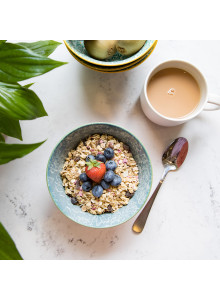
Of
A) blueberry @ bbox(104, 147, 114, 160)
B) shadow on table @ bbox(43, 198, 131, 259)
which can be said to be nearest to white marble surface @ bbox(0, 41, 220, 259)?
shadow on table @ bbox(43, 198, 131, 259)

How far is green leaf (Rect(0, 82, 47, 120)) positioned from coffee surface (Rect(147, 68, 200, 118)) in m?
0.37

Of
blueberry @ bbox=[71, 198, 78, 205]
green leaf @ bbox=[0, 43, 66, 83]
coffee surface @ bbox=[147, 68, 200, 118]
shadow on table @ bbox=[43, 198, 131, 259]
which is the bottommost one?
shadow on table @ bbox=[43, 198, 131, 259]

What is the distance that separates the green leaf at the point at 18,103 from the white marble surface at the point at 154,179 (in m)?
0.25

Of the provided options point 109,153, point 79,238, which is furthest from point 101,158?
point 79,238

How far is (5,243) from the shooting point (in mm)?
625

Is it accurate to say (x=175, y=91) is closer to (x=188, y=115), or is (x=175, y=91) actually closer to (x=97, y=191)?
(x=188, y=115)

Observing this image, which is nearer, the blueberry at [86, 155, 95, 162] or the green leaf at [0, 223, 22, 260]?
the green leaf at [0, 223, 22, 260]

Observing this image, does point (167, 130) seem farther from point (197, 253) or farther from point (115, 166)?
point (197, 253)

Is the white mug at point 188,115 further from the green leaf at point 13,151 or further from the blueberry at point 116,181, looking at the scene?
the green leaf at point 13,151

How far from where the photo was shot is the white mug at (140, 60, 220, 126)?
85 centimetres

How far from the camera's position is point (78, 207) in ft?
2.90

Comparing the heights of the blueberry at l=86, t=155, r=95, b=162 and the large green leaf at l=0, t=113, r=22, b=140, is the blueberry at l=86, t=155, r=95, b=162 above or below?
below

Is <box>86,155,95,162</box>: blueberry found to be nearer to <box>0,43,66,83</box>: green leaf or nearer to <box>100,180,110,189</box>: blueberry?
<box>100,180,110,189</box>: blueberry

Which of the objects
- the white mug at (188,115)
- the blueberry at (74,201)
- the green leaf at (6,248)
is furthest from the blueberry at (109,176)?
the green leaf at (6,248)
